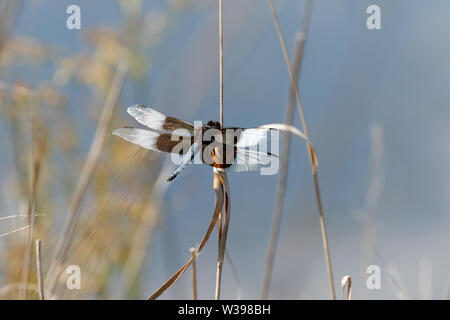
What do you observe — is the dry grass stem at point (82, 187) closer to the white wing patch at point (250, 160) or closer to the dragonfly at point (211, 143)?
the dragonfly at point (211, 143)

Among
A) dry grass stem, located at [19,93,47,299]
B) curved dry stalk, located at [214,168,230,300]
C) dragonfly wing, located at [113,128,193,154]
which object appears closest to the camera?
curved dry stalk, located at [214,168,230,300]

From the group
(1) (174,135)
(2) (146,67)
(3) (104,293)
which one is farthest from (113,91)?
(3) (104,293)

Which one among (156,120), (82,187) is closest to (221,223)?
(156,120)

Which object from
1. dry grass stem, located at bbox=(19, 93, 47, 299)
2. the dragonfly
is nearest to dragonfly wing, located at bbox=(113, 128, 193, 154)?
the dragonfly

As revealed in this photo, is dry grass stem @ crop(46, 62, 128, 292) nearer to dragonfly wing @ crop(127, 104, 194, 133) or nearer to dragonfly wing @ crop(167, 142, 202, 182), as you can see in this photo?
dragonfly wing @ crop(127, 104, 194, 133)

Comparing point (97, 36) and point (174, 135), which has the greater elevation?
point (97, 36)

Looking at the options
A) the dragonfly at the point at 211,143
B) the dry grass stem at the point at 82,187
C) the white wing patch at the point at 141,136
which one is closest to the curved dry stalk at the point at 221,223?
the dragonfly at the point at 211,143
